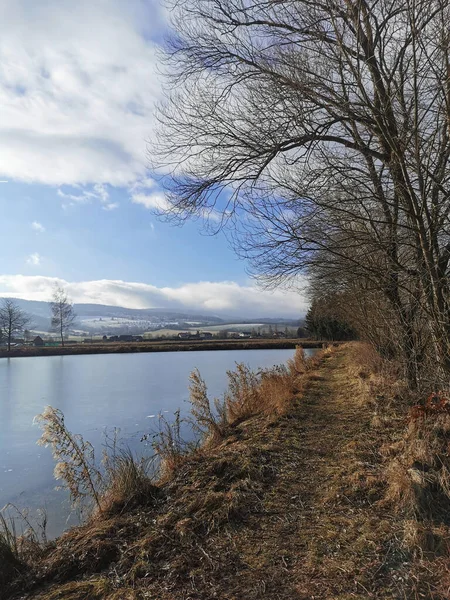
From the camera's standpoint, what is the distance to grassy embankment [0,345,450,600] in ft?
9.46

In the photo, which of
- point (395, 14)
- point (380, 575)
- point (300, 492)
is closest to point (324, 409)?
point (300, 492)

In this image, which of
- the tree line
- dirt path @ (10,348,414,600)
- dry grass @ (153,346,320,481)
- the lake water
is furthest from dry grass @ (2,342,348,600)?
the tree line

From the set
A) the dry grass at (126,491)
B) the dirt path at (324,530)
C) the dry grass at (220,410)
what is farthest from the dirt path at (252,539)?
the dry grass at (220,410)

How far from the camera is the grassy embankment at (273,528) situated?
113 inches

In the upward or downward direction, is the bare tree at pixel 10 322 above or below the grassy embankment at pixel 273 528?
above

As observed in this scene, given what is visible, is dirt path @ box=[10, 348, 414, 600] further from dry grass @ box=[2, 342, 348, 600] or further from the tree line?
the tree line

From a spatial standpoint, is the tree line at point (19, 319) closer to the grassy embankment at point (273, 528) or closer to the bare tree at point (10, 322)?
the bare tree at point (10, 322)

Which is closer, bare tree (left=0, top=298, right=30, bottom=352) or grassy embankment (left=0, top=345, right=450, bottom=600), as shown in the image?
grassy embankment (left=0, top=345, right=450, bottom=600)

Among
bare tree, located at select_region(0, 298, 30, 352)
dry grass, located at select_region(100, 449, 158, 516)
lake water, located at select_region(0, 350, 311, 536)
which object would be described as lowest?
lake water, located at select_region(0, 350, 311, 536)

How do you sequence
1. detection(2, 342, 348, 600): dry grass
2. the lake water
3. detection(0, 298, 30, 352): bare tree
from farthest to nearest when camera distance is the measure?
detection(0, 298, 30, 352): bare tree < the lake water < detection(2, 342, 348, 600): dry grass

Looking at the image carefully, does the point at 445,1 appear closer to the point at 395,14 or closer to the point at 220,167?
the point at 395,14

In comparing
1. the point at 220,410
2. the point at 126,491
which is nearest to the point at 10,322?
the point at 220,410

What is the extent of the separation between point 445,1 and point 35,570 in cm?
646

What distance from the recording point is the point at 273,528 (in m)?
3.68
